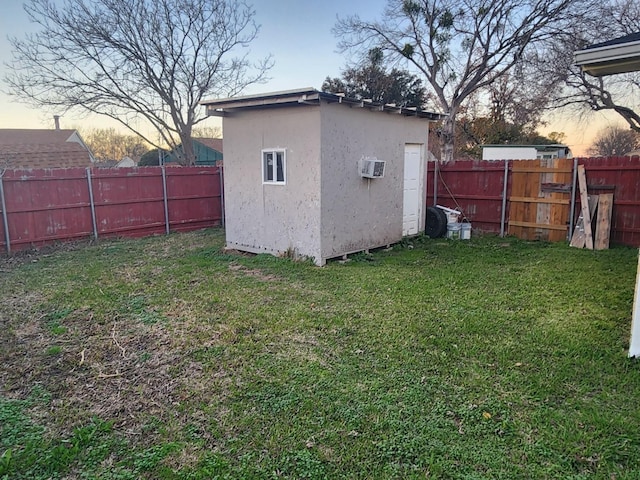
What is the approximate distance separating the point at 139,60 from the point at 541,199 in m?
14.2

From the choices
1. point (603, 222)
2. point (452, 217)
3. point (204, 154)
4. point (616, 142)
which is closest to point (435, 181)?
point (452, 217)

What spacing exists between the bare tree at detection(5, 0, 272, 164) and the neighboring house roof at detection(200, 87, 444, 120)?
9.82 meters

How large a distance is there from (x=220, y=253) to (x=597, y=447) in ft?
21.6

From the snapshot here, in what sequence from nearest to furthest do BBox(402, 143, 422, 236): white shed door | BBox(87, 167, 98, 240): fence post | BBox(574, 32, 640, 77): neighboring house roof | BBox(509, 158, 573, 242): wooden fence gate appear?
BBox(574, 32, 640, 77): neighboring house roof
BBox(509, 158, 573, 242): wooden fence gate
BBox(402, 143, 422, 236): white shed door
BBox(87, 167, 98, 240): fence post

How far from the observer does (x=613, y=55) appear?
140 inches

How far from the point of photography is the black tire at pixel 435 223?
9141mm

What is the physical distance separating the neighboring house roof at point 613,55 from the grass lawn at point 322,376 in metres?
2.42

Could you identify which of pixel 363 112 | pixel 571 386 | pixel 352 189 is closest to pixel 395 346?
pixel 571 386

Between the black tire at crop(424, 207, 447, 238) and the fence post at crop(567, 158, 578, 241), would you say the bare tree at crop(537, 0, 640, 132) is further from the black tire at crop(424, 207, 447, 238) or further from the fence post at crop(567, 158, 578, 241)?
the black tire at crop(424, 207, 447, 238)

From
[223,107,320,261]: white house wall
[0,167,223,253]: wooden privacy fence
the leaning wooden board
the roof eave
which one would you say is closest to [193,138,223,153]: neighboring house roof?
[0,167,223,253]: wooden privacy fence

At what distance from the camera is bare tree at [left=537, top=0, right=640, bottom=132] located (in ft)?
48.9

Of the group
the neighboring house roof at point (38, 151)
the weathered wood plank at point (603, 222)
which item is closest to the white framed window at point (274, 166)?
the weathered wood plank at point (603, 222)

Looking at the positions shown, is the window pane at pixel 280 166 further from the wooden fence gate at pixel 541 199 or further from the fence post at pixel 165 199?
the wooden fence gate at pixel 541 199

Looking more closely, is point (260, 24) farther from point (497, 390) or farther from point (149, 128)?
point (497, 390)
